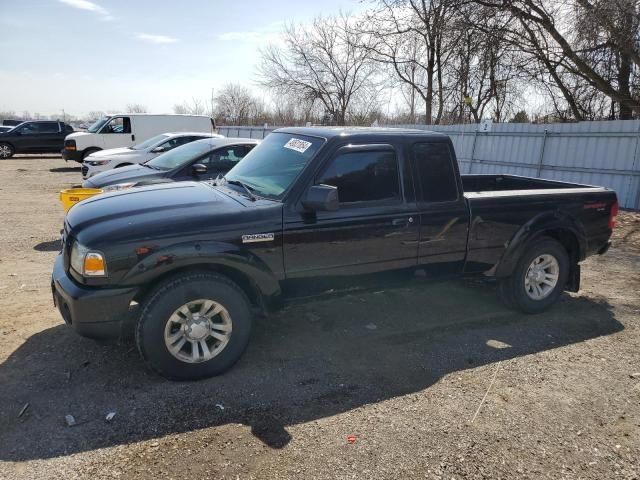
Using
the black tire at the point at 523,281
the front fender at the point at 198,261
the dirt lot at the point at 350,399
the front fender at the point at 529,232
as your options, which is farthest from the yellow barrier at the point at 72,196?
the black tire at the point at 523,281

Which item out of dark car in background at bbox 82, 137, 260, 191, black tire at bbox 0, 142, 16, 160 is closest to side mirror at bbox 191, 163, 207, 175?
dark car in background at bbox 82, 137, 260, 191

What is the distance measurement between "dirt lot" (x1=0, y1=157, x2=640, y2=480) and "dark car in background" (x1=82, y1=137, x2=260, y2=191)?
10.3 ft

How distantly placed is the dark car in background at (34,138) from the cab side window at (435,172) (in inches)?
970

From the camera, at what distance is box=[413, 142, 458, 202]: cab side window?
439cm

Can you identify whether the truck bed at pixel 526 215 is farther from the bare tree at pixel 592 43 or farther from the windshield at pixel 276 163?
the bare tree at pixel 592 43

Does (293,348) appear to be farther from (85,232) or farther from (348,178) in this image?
(85,232)

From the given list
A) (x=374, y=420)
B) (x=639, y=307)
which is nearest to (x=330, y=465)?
(x=374, y=420)

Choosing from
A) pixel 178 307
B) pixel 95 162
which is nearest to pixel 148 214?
pixel 178 307

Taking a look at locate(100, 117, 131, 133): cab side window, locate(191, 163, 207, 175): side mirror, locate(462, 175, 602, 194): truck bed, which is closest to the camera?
locate(462, 175, 602, 194): truck bed

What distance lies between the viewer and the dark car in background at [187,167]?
8008 mm

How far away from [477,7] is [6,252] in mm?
15177

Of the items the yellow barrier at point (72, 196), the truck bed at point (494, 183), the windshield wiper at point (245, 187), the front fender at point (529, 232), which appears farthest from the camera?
the yellow barrier at point (72, 196)

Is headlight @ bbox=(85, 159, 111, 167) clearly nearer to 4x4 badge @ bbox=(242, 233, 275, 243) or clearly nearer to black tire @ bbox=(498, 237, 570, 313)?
4x4 badge @ bbox=(242, 233, 275, 243)

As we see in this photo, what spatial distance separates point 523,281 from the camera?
5.04 metres
